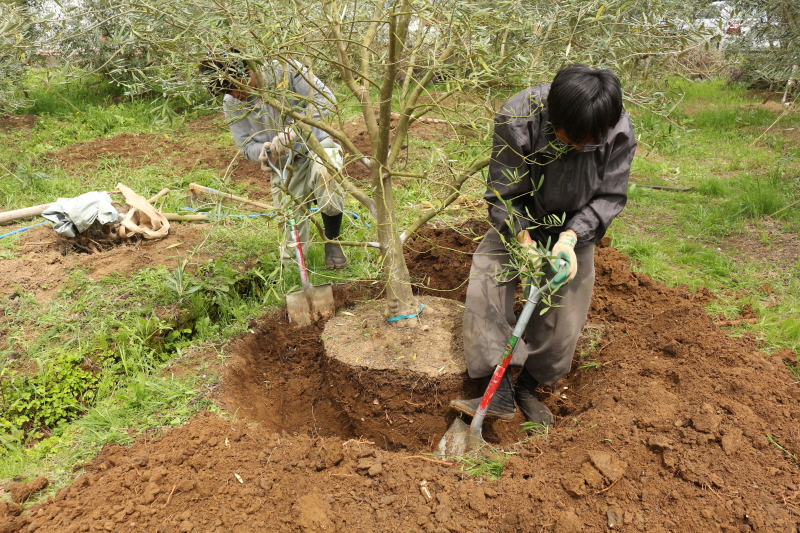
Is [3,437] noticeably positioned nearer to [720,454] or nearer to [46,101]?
[720,454]

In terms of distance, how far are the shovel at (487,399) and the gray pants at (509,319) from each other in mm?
110

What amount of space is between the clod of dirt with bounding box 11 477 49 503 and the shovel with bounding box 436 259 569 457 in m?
1.75

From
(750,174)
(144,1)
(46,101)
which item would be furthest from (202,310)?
(46,101)

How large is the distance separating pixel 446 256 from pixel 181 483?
2.41m

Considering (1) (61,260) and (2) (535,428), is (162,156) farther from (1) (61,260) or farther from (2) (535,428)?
(2) (535,428)

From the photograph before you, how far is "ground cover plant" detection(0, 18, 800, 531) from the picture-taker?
205 cm

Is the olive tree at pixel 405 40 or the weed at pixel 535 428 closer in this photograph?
the olive tree at pixel 405 40

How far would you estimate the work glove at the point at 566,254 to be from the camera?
2400 millimetres

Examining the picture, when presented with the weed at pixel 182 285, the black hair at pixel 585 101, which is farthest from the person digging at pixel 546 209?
the weed at pixel 182 285

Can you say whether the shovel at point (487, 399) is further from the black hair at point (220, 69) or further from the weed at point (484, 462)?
the black hair at point (220, 69)

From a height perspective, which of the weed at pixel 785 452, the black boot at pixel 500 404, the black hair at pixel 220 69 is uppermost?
the black hair at pixel 220 69

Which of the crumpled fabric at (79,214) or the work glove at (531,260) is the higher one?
the work glove at (531,260)

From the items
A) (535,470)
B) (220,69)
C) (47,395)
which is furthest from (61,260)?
(535,470)

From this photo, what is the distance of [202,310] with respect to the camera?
353cm
